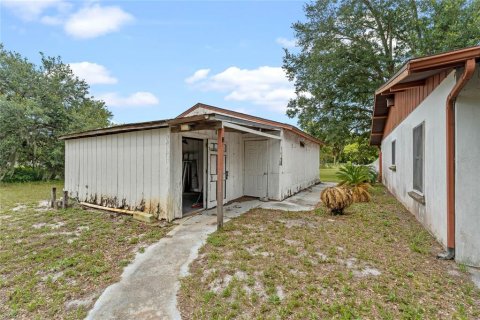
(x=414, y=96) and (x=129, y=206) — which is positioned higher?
(x=414, y=96)

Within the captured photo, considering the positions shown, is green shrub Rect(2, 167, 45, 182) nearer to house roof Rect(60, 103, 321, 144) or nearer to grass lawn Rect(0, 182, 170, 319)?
house roof Rect(60, 103, 321, 144)

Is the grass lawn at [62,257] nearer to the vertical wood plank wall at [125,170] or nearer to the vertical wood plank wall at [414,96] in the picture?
the vertical wood plank wall at [125,170]

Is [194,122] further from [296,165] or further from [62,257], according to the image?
[296,165]

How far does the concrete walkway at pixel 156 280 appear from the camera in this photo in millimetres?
2508

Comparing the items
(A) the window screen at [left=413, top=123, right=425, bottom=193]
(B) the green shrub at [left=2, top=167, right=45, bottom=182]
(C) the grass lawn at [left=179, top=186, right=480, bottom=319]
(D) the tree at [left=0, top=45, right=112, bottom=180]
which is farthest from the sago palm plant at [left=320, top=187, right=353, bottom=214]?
(B) the green shrub at [left=2, top=167, right=45, bottom=182]

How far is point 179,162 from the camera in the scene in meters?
5.95

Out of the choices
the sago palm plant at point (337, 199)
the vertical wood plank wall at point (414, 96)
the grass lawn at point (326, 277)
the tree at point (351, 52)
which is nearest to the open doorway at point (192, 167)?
the sago palm plant at point (337, 199)

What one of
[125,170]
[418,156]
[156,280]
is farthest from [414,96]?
[125,170]

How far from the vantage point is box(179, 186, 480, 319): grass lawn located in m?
2.39

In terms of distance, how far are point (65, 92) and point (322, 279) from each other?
19948mm

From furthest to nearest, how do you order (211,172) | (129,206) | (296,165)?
(296,165)
(211,172)
(129,206)

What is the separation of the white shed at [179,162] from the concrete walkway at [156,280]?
3.54 feet

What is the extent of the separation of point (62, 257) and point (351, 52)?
16.4 meters

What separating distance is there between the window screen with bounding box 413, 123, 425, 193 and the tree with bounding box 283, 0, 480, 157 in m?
9.84
